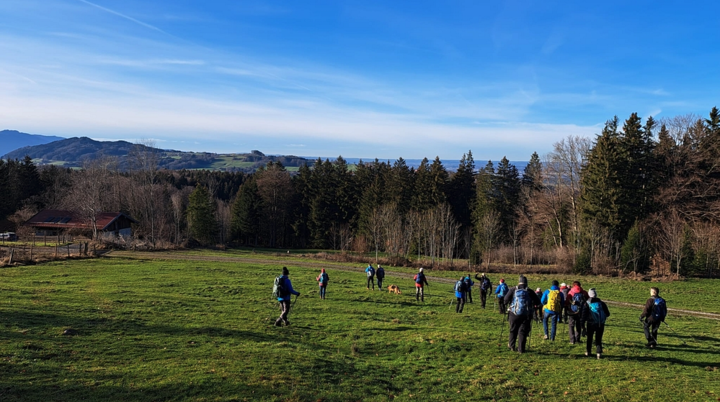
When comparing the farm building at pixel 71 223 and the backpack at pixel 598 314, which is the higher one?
the backpack at pixel 598 314

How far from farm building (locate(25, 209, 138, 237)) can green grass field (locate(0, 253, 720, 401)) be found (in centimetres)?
4377

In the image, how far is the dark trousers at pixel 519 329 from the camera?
11961mm

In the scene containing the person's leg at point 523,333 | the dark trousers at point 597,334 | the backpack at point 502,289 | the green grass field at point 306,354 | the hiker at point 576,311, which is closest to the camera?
A: the green grass field at point 306,354

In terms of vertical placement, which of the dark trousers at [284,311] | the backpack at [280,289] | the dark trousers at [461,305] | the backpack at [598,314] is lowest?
the dark trousers at [461,305]

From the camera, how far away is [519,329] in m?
12.5

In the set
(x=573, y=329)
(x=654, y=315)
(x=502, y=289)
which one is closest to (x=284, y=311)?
(x=573, y=329)

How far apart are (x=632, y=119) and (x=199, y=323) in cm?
6011

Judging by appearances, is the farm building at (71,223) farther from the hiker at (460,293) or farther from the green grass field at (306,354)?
the hiker at (460,293)

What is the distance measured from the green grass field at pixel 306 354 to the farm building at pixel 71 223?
144 feet

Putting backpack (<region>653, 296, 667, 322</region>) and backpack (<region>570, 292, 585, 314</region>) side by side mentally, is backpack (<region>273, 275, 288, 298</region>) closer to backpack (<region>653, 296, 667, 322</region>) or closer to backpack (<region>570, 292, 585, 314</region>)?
backpack (<region>570, 292, 585, 314</region>)

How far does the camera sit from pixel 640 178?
52.6 metres

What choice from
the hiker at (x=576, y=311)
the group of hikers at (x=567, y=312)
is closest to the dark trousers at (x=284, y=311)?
the group of hikers at (x=567, y=312)

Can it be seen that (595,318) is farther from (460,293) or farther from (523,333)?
(460,293)

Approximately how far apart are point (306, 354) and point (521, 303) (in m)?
6.61
